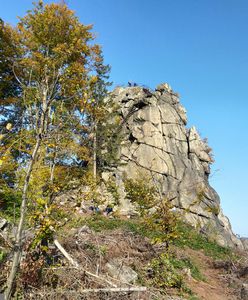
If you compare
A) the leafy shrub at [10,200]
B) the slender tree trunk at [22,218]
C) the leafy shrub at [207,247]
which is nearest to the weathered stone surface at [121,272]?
the leafy shrub at [10,200]

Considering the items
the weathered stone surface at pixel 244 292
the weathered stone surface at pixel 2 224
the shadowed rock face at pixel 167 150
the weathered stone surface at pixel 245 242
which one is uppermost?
the shadowed rock face at pixel 167 150

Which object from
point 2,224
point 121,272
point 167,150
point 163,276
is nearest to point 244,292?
point 163,276

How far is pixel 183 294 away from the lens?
834 centimetres

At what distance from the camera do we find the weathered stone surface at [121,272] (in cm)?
739

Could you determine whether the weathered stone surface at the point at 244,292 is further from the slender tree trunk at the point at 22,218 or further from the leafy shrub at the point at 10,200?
the slender tree trunk at the point at 22,218

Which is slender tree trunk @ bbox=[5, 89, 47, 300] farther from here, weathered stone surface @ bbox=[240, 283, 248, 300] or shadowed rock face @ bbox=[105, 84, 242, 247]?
shadowed rock face @ bbox=[105, 84, 242, 247]

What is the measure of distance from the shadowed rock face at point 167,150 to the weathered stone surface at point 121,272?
20861mm

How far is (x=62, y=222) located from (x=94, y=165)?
71.6 feet

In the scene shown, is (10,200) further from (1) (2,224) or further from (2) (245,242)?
(2) (245,242)

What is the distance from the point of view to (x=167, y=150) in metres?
33.6

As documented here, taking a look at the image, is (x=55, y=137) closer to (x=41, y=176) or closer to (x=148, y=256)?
(x=41, y=176)

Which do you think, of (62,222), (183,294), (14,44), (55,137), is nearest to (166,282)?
(183,294)

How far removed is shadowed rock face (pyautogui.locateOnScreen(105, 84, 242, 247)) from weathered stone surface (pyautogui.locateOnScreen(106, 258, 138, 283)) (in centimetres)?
2086

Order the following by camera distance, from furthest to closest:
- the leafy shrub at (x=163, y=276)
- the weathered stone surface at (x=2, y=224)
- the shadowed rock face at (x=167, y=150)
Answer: the shadowed rock face at (x=167, y=150), the weathered stone surface at (x=2, y=224), the leafy shrub at (x=163, y=276)
